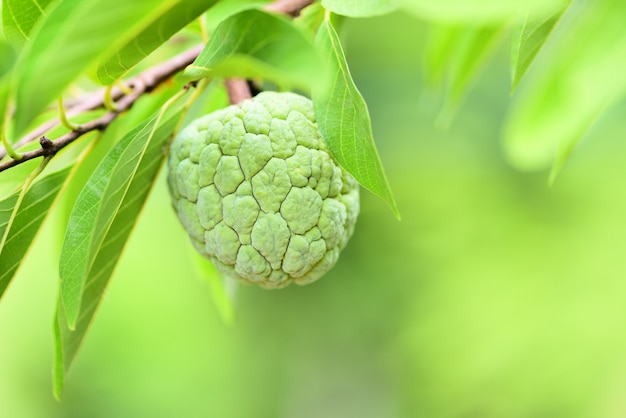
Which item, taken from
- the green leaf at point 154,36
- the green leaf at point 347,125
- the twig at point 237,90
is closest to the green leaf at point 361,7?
the green leaf at point 347,125

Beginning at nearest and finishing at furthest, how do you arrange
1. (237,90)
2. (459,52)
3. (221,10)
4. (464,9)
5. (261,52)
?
(464,9)
(261,52)
(237,90)
(221,10)
(459,52)

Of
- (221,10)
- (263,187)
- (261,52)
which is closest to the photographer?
(261,52)

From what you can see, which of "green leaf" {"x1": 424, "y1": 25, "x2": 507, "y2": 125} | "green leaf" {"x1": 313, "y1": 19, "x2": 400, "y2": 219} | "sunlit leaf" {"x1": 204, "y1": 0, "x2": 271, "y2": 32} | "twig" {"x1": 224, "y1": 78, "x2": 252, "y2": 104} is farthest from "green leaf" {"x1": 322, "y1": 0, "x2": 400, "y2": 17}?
"green leaf" {"x1": 424, "y1": 25, "x2": 507, "y2": 125}

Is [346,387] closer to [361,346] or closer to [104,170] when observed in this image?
[361,346]

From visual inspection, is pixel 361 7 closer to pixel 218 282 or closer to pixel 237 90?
pixel 237 90

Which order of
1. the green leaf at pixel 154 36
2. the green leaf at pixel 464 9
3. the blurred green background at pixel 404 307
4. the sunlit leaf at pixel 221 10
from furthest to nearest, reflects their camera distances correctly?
the blurred green background at pixel 404 307 < the sunlit leaf at pixel 221 10 < the green leaf at pixel 154 36 < the green leaf at pixel 464 9

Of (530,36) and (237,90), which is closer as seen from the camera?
(530,36)

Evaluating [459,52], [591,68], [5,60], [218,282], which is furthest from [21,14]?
[459,52]

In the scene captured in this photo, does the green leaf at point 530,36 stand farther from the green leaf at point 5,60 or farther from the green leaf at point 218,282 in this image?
the green leaf at point 218,282
